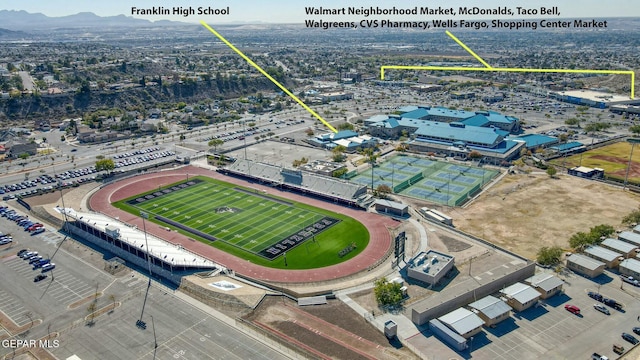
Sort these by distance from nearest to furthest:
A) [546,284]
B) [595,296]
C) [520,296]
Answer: [520,296] < [595,296] < [546,284]

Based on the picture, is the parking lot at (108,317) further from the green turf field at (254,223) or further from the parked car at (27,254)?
the green turf field at (254,223)

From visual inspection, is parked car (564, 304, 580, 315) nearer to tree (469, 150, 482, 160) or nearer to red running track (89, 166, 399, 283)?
red running track (89, 166, 399, 283)

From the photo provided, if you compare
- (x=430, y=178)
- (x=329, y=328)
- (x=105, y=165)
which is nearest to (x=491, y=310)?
(x=329, y=328)

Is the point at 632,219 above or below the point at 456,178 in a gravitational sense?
below

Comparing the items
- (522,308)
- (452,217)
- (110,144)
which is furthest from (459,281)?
Answer: (110,144)

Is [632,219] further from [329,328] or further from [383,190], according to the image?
[329,328]

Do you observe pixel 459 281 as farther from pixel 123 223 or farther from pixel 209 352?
pixel 123 223
